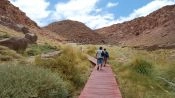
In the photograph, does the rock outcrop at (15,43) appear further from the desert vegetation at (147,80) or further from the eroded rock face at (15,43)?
the desert vegetation at (147,80)

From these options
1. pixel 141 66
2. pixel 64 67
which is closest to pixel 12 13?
pixel 141 66

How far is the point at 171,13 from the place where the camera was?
14262cm

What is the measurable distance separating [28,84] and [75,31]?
148 metres

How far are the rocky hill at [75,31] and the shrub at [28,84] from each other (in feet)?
428

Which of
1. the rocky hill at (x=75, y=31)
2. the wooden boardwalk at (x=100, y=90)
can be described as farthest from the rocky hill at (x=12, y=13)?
the wooden boardwalk at (x=100, y=90)

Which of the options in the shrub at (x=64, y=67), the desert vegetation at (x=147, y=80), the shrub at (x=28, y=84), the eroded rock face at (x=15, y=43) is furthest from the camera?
the eroded rock face at (x=15, y=43)

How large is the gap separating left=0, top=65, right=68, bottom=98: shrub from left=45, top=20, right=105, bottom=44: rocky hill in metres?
130

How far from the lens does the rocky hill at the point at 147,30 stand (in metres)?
124

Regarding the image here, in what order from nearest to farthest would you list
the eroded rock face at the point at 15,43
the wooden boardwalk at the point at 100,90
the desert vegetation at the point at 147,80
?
the wooden boardwalk at the point at 100,90
the desert vegetation at the point at 147,80
the eroded rock face at the point at 15,43

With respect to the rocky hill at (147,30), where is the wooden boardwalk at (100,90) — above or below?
below

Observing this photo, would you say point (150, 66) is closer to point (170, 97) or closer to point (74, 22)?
point (170, 97)

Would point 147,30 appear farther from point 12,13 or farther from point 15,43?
point 15,43

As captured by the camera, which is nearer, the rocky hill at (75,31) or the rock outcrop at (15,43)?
the rock outcrop at (15,43)

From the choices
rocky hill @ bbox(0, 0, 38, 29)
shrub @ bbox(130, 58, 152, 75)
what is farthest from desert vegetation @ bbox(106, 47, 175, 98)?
rocky hill @ bbox(0, 0, 38, 29)
